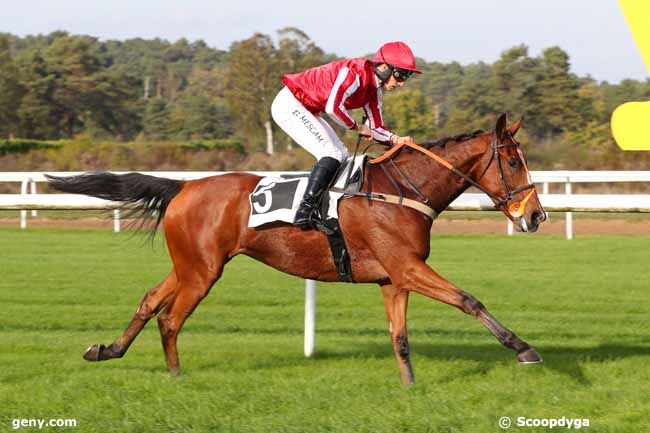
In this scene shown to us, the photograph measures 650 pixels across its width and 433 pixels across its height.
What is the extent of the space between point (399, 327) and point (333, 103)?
1.21 meters

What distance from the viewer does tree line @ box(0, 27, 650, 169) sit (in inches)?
1309

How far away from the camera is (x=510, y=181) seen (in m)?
5.38

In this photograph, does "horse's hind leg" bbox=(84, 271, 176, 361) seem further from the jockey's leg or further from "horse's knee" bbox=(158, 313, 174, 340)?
the jockey's leg

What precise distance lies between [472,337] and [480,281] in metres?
3.09

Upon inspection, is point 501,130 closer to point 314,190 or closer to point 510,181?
point 510,181

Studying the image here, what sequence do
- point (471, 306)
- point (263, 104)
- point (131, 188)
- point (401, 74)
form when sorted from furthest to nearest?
1. point (263, 104)
2. point (131, 188)
3. point (401, 74)
4. point (471, 306)

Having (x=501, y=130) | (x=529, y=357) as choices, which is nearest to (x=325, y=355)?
(x=529, y=357)

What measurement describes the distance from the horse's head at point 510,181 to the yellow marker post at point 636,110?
5.26 feet

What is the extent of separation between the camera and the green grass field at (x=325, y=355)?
4523mm

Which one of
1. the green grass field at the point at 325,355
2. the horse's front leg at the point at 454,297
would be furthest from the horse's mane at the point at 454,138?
the green grass field at the point at 325,355

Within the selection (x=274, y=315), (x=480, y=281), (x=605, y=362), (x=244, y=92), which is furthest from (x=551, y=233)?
(x=244, y=92)

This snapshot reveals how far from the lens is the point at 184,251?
577 cm

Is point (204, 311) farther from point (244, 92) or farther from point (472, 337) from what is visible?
point (244, 92)

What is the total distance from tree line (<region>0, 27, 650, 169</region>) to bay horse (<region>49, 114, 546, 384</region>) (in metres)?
16.1
